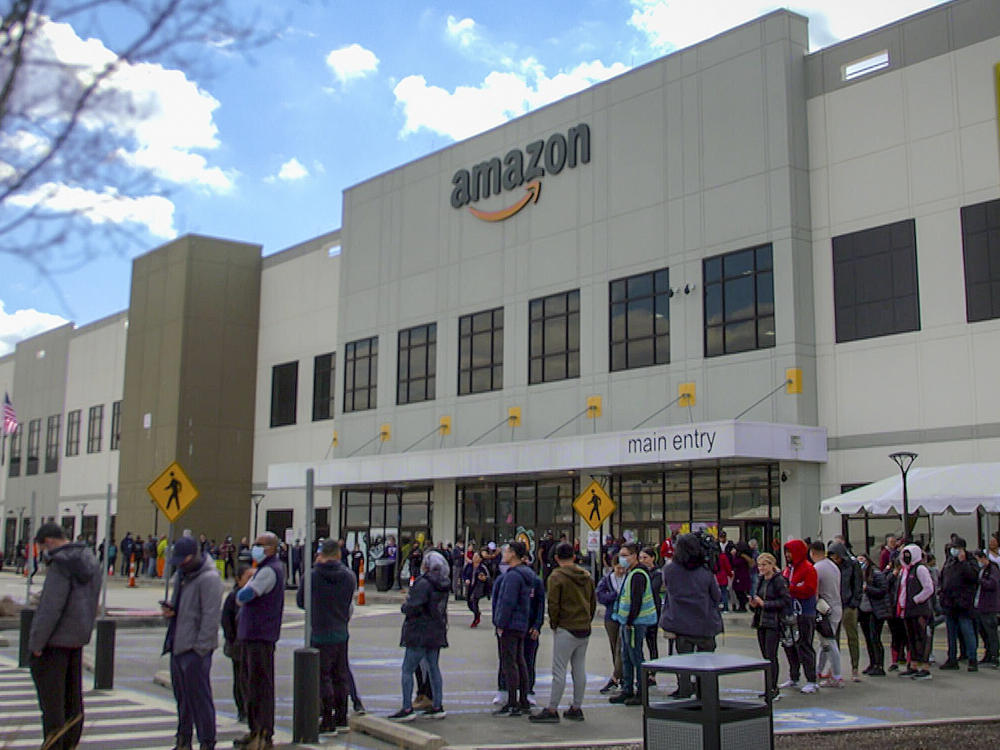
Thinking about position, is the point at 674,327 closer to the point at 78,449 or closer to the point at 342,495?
the point at 342,495

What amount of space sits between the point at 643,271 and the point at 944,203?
29.9ft

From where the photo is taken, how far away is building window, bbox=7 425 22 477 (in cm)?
7575

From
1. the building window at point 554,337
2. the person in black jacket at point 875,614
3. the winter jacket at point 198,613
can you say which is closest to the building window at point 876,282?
the building window at point 554,337

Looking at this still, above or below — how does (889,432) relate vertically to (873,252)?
below

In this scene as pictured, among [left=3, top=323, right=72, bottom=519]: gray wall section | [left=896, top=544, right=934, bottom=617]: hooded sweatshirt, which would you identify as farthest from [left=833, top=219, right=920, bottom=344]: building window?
[left=3, top=323, right=72, bottom=519]: gray wall section

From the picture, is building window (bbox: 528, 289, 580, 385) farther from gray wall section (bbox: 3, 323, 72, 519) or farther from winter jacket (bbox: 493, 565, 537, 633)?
gray wall section (bbox: 3, 323, 72, 519)

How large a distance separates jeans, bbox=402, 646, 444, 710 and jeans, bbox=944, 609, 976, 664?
8.83 meters

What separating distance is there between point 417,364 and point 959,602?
27841 millimetres

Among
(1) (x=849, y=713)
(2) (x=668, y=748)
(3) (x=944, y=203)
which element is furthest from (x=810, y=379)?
(2) (x=668, y=748)

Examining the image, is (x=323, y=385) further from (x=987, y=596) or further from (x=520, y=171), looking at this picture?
(x=987, y=596)

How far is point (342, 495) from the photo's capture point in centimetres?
4538

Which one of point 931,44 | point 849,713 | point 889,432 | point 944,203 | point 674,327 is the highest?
point 931,44

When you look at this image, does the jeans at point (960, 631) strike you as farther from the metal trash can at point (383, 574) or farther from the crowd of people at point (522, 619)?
the metal trash can at point (383, 574)

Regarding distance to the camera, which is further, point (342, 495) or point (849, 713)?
point (342, 495)
